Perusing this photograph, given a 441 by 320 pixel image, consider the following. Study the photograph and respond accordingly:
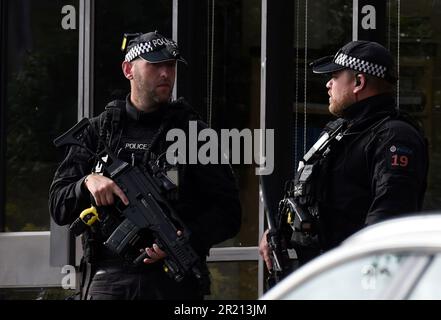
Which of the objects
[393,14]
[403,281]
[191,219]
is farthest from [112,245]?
[393,14]

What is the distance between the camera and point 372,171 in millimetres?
4996

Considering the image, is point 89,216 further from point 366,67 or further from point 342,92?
point 366,67

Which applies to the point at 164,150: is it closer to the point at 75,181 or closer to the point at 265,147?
the point at 75,181

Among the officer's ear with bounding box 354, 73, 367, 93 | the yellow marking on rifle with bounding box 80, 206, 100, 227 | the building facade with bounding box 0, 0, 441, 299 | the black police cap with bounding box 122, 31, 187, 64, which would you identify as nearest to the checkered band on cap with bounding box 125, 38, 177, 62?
the black police cap with bounding box 122, 31, 187, 64

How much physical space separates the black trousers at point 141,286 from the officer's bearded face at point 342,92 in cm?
101

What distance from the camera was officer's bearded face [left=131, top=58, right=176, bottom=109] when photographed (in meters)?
5.34

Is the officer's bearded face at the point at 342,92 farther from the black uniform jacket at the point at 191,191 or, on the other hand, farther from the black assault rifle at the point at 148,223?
the black assault rifle at the point at 148,223

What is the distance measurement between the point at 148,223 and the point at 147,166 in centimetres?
26

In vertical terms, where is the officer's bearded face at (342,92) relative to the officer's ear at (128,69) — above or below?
below

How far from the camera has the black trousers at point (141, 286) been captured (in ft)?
16.9

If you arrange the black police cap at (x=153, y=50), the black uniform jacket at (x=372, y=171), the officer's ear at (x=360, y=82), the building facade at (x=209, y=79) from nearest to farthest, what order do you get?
1. the black uniform jacket at (x=372, y=171)
2. the officer's ear at (x=360, y=82)
3. the black police cap at (x=153, y=50)
4. the building facade at (x=209, y=79)

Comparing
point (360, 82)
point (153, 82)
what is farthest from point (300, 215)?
point (153, 82)

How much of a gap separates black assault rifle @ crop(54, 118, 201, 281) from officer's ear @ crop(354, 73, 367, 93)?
38.8 inches

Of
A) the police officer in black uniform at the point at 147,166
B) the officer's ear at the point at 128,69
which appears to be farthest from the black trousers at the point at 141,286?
the officer's ear at the point at 128,69
